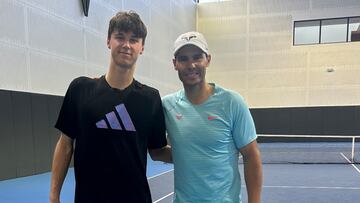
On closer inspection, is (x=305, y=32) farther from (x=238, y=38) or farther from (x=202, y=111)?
(x=202, y=111)

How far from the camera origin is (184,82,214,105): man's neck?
1.69 meters

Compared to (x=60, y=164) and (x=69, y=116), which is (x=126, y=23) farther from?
(x=60, y=164)

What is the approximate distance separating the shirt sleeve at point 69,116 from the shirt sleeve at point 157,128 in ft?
1.25

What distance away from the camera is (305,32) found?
16609 mm

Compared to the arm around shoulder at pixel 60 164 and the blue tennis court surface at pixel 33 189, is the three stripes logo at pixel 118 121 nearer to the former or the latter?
the arm around shoulder at pixel 60 164

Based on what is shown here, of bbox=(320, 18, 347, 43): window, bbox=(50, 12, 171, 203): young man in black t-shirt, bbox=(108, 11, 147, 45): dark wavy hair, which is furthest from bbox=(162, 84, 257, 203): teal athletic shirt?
bbox=(320, 18, 347, 43): window

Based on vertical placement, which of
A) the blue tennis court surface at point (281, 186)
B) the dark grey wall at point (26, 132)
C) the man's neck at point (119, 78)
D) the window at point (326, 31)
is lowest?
the blue tennis court surface at point (281, 186)

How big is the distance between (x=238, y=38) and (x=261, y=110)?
3897 mm

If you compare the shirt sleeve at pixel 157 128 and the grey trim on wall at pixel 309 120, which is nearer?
the shirt sleeve at pixel 157 128

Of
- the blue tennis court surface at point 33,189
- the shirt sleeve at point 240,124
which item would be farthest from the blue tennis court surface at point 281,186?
the shirt sleeve at point 240,124

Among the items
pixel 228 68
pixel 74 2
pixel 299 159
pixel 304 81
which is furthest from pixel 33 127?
pixel 304 81

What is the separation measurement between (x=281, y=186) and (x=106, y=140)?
5.31 meters

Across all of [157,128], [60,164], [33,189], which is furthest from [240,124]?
[33,189]

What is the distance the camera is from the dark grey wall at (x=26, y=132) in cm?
637
